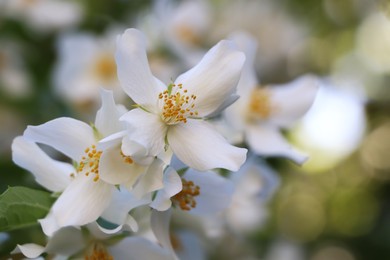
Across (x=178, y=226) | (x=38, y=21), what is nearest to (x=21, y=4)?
(x=38, y=21)

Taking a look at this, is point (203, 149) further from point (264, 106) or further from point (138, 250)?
point (264, 106)

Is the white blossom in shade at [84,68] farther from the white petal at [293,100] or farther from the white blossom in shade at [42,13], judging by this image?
the white petal at [293,100]

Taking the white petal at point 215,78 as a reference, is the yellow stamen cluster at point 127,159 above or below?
below

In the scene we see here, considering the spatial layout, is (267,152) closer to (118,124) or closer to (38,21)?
(118,124)

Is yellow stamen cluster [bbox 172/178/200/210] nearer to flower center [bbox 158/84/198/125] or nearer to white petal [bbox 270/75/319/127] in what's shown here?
flower center [bbox 158/84/198/125]

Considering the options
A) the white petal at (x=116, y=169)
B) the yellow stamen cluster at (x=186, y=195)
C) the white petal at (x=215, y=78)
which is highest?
the white petal at (x=215, y=78)

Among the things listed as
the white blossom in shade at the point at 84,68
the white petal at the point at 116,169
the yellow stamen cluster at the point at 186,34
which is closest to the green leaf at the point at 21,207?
the white petal at the point at 116,169

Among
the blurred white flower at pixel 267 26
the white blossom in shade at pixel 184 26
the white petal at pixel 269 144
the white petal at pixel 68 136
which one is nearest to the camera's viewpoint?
the white petal at pixel 68 136
